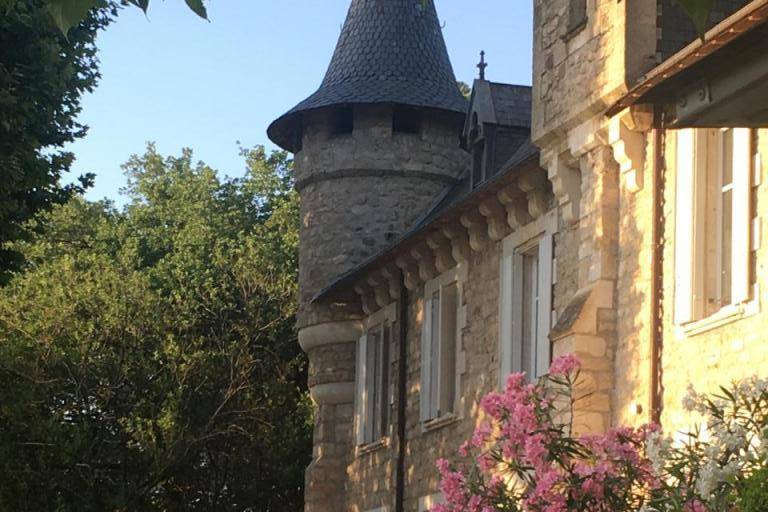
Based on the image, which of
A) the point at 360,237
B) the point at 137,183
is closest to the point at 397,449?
the point at 360,237

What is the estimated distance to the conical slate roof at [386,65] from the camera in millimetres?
23172

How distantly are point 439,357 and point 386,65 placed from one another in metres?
6.11

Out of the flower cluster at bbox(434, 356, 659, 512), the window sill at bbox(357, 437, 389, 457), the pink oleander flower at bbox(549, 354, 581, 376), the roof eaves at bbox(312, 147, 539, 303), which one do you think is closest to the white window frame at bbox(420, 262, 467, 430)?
the roof eaves at bbox(312, 147, 539, 303)

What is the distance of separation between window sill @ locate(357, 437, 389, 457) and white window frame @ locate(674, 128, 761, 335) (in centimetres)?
917

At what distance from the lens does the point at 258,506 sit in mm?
28500

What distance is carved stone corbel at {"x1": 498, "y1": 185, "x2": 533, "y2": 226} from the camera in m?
16.3

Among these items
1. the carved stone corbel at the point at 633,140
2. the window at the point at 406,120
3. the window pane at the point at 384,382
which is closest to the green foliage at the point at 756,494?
the carved stone corbel at the point at 633,140

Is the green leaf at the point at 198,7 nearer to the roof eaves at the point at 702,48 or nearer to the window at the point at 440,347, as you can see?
the roof eaves at the point at 702,48

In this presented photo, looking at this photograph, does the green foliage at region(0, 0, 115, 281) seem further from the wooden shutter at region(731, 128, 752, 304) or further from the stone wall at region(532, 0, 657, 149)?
the wooden shutter at region(731, 128, 752, 304)

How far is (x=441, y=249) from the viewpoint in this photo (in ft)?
62.4

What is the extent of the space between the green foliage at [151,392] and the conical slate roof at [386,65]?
15.5 ft

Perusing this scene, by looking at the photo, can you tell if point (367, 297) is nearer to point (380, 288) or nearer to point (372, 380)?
point (380, 288)

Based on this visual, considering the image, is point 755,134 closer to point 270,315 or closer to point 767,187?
point 767,187

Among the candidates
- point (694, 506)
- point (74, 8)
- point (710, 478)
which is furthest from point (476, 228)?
point (74, 8)
